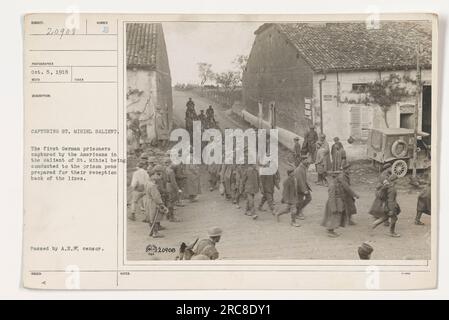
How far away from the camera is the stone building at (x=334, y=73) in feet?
12.3

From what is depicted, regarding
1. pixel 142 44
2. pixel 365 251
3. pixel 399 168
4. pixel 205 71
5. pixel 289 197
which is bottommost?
pixel 365 251

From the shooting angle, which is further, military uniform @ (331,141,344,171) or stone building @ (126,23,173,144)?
military uniform @ (331,141,344,171)

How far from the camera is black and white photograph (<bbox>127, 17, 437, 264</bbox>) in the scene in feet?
12.2

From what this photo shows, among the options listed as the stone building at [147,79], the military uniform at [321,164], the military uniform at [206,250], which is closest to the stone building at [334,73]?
the military uniform at [321,164]

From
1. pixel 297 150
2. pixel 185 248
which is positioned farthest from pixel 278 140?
pixel 185 248

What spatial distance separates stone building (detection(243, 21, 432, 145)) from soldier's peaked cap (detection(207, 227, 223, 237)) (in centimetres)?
81

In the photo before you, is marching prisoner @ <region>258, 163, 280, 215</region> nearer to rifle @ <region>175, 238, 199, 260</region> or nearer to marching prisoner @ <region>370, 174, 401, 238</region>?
rifle @ <region>175, 238, 199, 260</region>

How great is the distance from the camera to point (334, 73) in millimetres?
3818

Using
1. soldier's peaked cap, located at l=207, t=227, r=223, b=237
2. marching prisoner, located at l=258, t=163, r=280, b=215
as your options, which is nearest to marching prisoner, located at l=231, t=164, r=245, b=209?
marching prisoner, located at l=258, t=163, r=280, b=215

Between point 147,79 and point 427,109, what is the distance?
1886 mm

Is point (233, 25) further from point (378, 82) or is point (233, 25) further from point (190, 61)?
point (378, 82)

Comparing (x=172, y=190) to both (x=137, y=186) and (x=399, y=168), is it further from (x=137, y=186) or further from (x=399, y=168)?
(x=399, y=168)
